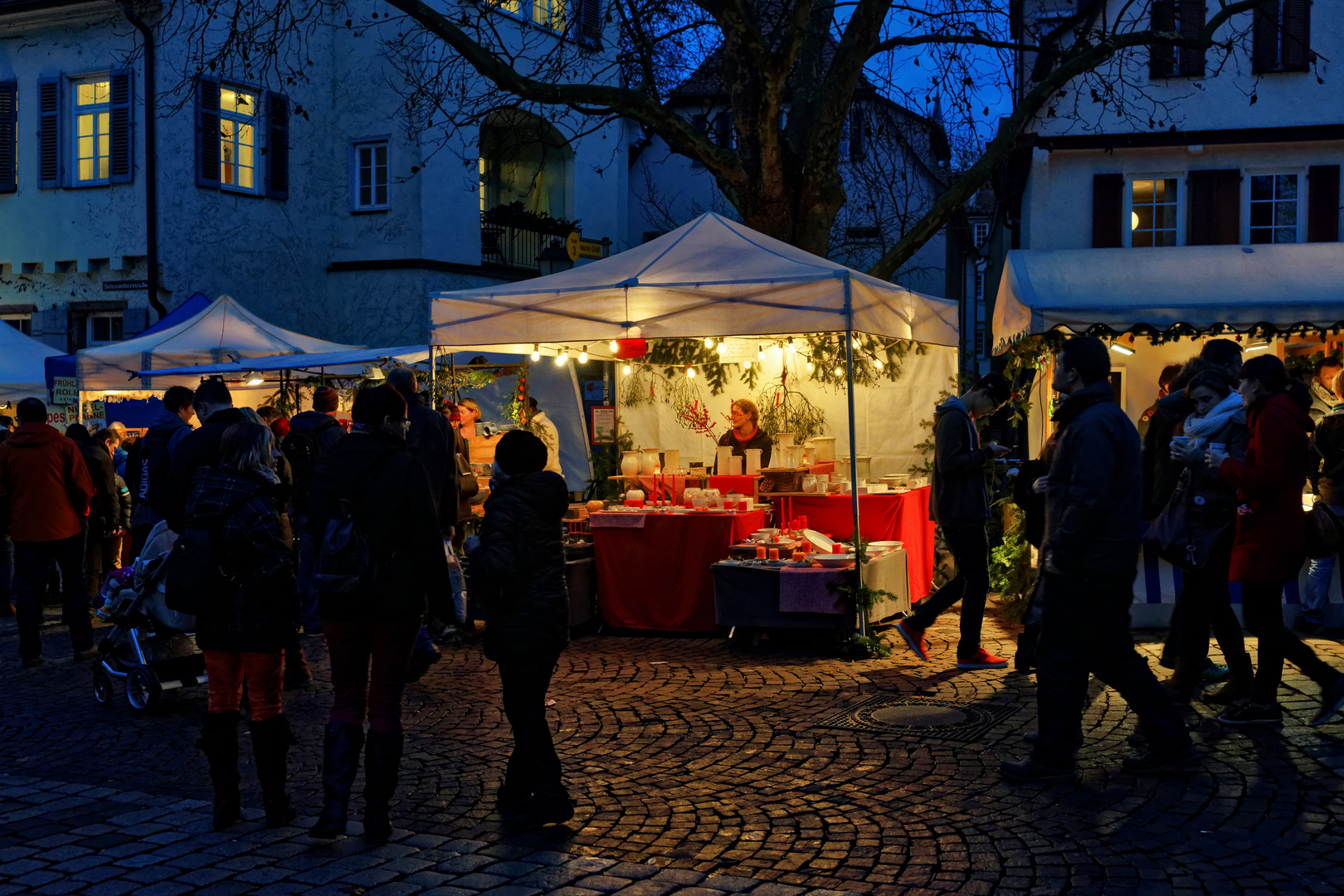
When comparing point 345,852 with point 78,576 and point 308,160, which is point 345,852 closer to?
point 78,576

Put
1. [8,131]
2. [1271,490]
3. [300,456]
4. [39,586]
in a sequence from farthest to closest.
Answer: [8,131] → [300,456] → [39,586] → [1271,490]

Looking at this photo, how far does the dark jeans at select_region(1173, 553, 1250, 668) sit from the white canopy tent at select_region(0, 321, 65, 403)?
45.0 feet

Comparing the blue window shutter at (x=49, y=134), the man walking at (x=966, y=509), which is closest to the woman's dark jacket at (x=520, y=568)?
the man walking at (x=966, y=509)

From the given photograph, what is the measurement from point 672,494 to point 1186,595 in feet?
15.7

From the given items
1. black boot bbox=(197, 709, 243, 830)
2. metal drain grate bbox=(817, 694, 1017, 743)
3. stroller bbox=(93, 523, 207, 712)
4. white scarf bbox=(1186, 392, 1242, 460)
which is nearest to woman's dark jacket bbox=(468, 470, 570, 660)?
black boot bbox=(197, 709, 243, 830)

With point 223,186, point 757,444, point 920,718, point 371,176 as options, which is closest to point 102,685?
point 920,718

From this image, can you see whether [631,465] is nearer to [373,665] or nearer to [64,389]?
[373,665]

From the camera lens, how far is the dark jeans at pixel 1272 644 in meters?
6.42

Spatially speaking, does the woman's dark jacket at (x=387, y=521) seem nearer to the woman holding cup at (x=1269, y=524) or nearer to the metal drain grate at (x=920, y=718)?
the metal drain grate at (x=920, y=718)

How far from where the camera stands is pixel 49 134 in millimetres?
20984

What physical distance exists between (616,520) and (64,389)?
343 inches

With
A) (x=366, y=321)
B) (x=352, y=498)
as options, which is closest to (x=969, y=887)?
(x=352, y=498)

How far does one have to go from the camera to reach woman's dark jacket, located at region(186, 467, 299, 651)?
16.9 feet

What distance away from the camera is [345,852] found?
481cm
